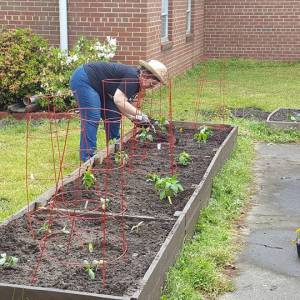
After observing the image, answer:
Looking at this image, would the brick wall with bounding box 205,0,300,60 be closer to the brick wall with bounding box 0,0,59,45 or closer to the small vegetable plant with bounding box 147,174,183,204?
the brick wall with bounding box 0,0,59,45

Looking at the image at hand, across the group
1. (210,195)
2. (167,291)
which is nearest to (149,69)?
(210,195)

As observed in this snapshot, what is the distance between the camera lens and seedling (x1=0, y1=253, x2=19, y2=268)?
13.3 ft

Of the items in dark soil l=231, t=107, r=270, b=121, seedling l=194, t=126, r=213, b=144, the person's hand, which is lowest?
dark soil l=231, t=107, r=270, b=121

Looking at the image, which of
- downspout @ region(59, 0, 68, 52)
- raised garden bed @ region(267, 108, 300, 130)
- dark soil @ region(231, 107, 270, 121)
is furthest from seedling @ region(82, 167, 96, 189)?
downspout @ region(59, 0, 68, 52)

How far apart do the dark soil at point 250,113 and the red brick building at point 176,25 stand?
6.42 ft

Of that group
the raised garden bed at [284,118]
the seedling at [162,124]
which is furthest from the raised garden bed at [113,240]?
the raised garden bed at [284,118]

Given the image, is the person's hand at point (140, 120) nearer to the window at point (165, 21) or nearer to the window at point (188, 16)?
the window at point (165, 21)

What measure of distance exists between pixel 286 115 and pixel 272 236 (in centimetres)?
509

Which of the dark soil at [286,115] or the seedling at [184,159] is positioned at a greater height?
the seedling at [184,159]

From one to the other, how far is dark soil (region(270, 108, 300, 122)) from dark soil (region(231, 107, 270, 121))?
9.1 inches

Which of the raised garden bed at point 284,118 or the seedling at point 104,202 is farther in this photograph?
the raised garden bed at point 284,118

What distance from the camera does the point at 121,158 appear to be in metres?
6.57

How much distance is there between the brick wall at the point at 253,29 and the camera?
691 inches

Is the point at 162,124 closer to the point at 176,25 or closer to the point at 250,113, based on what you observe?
the point at 250,113
